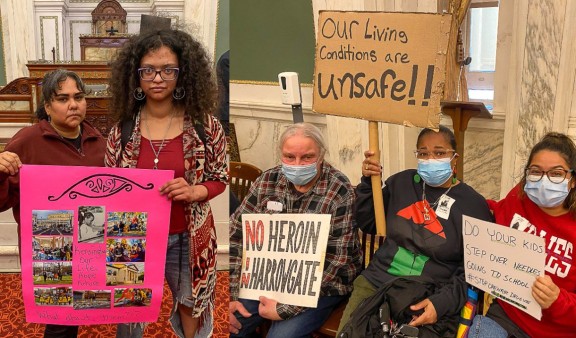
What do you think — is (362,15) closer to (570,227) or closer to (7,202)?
(570,227)

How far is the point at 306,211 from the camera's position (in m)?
2.64

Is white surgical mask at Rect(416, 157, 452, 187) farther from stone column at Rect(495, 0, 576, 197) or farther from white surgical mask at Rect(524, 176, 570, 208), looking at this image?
stone column at Rect(495, 0, 576, 197)

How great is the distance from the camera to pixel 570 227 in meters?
2.24

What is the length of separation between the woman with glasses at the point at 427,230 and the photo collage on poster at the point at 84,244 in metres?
0.86

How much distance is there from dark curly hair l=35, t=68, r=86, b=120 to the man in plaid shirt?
0.89m

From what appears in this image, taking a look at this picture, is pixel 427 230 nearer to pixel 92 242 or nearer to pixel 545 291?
Answer: pixel 545 291

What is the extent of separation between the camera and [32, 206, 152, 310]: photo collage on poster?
208 cm

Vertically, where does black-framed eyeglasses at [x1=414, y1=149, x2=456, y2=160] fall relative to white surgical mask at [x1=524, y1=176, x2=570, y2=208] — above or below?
above

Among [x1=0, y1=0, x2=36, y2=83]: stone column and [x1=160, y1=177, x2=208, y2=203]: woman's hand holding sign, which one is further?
[x1=0, y1=0, x2=36, y2=83]: stone column

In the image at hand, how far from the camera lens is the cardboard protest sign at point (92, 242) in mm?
2051

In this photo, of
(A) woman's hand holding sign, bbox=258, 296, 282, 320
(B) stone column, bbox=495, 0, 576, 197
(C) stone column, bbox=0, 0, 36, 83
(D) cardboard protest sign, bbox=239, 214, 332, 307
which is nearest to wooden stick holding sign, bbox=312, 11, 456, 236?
(D) cardboard protest sign, bbox=239, 214, 332, 307

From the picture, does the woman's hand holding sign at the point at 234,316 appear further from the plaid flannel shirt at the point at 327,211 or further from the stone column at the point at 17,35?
the stone column at the point at 17,35

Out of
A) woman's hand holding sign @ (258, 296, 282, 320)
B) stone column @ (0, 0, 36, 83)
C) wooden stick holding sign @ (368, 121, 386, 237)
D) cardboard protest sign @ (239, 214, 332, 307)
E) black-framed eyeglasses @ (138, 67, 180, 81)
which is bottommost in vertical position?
woman's hand holding sign @ (258, 296, 282, 320)

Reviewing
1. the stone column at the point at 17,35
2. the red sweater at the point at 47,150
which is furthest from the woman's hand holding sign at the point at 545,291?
the stone column at the point at 17,35
